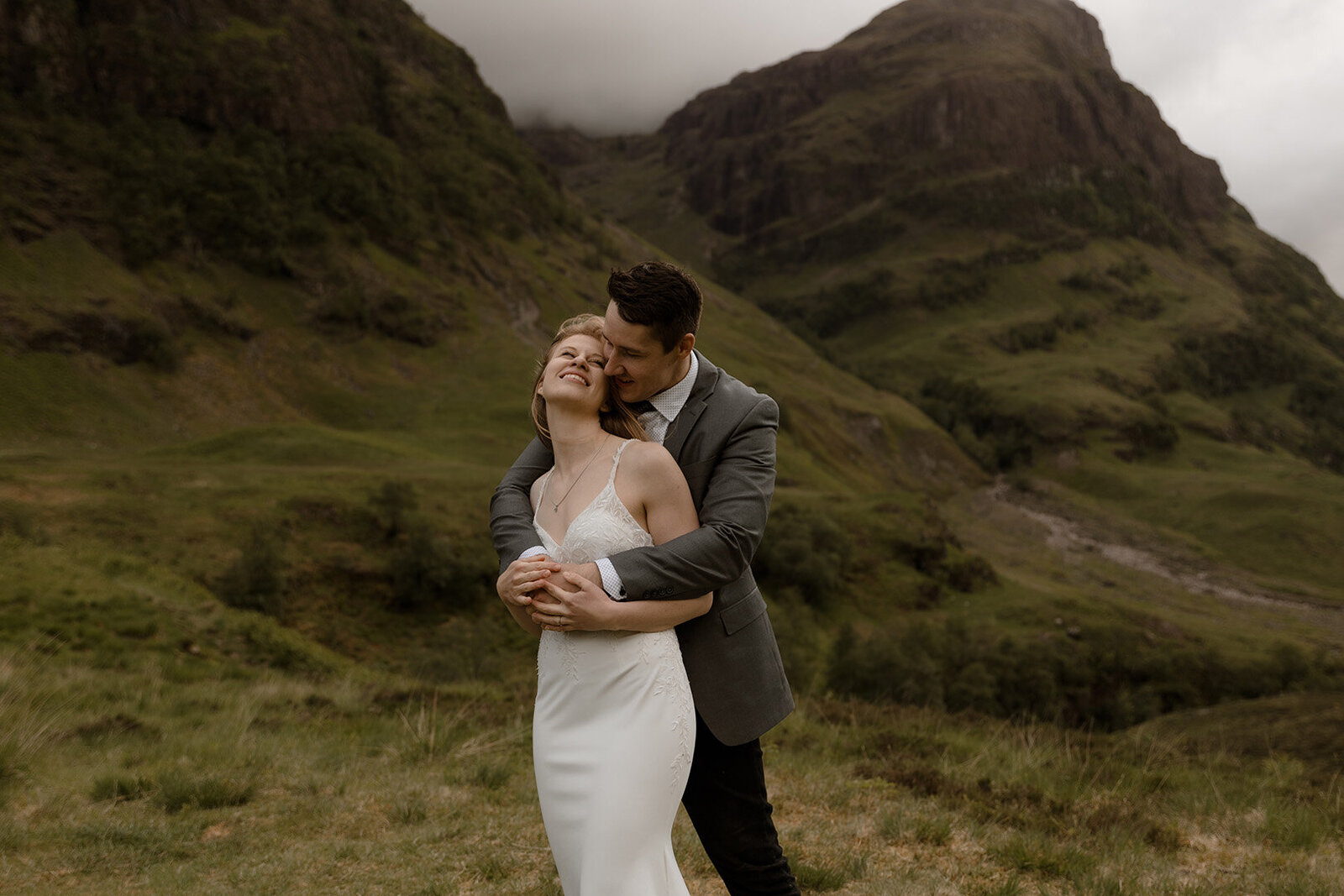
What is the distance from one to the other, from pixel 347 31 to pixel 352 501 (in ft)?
255

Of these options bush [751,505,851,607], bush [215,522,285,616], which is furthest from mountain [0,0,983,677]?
bush [751,505,851,607]

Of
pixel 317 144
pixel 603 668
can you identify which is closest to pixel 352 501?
pixel 603 668

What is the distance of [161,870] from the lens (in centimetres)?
542

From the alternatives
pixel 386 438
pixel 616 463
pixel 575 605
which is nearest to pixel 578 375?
pixel 616 463

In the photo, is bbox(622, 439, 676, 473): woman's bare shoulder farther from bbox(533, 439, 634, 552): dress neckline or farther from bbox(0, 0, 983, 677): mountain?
bbox(0, 0, 983, 677): mountain

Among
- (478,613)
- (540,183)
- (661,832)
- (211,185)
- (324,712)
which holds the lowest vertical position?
(478,613)

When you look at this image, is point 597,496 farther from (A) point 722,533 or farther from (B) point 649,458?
(A) point 722,533

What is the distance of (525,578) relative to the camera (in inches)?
128

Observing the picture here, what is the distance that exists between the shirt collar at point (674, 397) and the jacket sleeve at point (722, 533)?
0.89 ft

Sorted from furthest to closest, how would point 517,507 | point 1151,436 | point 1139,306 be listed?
1. point 1139,306
2. point 1151,436
3. point 517,507

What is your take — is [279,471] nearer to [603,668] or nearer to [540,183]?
[603,668]

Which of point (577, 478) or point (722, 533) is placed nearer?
point (722, 533)

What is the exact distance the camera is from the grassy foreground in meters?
5.55

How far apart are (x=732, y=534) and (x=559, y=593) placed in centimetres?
68
